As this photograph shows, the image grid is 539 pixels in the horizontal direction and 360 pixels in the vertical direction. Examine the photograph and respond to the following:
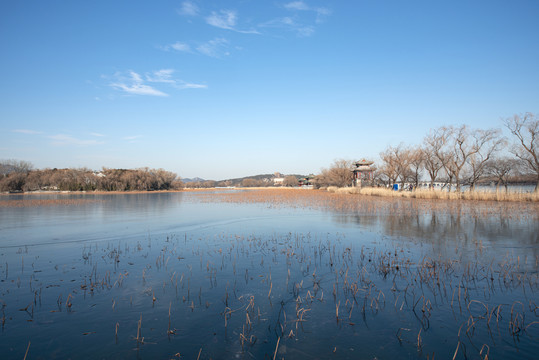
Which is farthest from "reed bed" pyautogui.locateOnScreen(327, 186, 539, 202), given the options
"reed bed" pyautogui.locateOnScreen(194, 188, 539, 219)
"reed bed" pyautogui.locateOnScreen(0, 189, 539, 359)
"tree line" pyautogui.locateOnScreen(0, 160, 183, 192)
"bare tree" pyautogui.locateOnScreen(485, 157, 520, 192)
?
"tree line" pyautogui.locateOnScreen(0, 160, 183, 192)

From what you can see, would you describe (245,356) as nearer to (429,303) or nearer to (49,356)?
(49,356)

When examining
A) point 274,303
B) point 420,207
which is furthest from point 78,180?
point 274,303

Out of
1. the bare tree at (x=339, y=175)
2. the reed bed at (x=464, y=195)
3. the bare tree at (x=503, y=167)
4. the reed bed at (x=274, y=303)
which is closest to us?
the reed bed at (x=274, y=303)

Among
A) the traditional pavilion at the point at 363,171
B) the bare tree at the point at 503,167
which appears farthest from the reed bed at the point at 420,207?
the bare tree at the point at 503,167

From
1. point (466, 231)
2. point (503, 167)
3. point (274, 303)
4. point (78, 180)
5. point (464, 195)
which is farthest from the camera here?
point (78, 180)

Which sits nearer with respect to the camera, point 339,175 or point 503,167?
point 503,167

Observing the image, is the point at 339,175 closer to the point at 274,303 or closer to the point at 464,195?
the point at 464,195

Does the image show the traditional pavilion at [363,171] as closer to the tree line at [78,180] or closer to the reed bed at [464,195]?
→ the reed bed at [464,195]

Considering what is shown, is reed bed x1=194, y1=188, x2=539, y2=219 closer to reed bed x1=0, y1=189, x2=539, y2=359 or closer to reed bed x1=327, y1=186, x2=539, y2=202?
reed bed x1=327, y1=186, x2=539, y2=202

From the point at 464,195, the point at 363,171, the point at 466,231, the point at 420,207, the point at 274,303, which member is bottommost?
the point at 274,303

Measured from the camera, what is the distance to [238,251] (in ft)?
38.0

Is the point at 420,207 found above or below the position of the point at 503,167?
below

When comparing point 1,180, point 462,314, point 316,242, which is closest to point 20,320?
point 462,314

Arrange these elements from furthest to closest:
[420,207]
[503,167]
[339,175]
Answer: [339,175]
[503,167]
[420,207]
